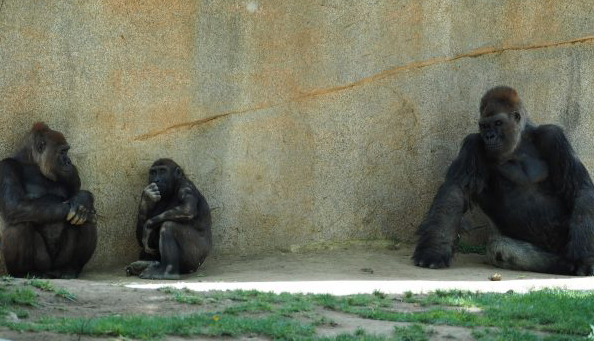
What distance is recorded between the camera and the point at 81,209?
26.9ft

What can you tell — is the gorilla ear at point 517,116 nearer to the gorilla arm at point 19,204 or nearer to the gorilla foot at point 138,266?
the gorilla foot at point 138,266

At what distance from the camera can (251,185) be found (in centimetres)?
953

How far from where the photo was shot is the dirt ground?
18.8 feet

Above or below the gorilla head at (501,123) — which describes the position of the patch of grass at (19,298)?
below

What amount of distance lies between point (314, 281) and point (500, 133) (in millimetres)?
2810

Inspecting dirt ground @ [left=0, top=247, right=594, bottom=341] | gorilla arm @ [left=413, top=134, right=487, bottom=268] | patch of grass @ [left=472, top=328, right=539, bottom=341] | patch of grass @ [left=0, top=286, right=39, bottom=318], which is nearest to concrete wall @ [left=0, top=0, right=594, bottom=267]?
dirt ground @ [left=0, top=247, right=594, bottom=341]

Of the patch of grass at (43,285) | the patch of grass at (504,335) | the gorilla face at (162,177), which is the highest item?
the gorilla face at (162,177)

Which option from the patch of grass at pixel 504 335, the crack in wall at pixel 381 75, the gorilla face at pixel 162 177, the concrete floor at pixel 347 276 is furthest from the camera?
the crack in wall at pixel 381 75

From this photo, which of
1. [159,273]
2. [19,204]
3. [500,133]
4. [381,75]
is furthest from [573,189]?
[19,204]

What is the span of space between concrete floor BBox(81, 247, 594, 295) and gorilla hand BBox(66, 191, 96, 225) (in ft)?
1.77

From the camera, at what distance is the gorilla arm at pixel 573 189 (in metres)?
8.89

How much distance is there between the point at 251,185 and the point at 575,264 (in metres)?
3.22

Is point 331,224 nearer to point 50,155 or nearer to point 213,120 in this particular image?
point 213,120

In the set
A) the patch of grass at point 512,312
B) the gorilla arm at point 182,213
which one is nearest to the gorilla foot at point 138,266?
the gorilla arm at point 182,213
